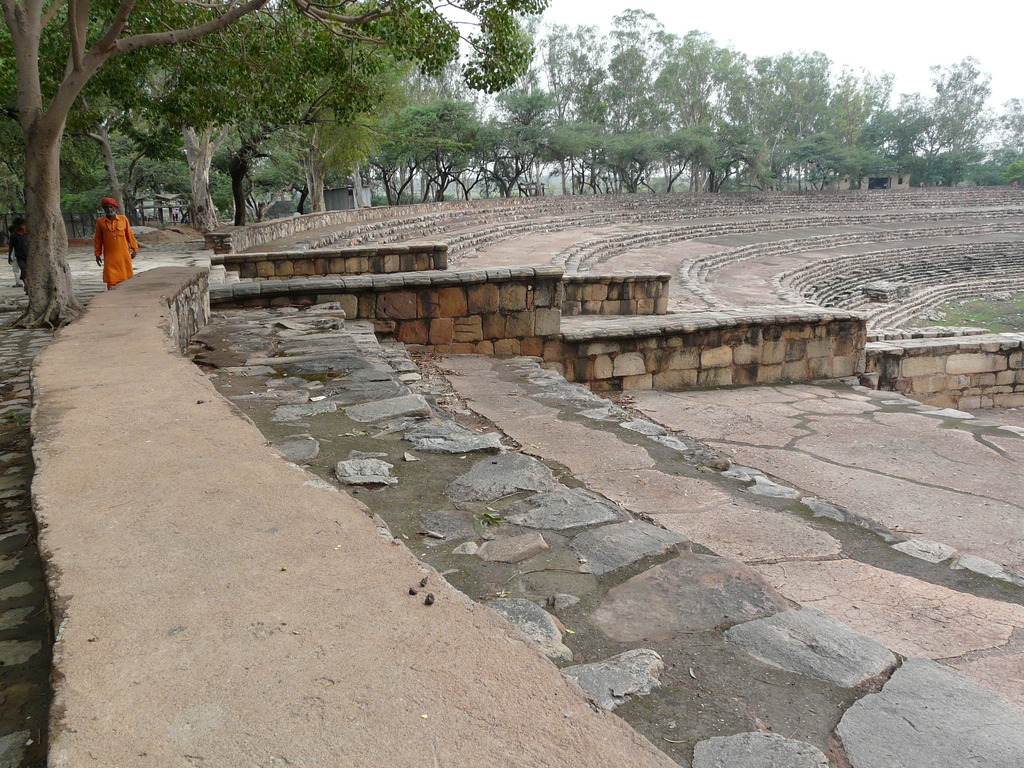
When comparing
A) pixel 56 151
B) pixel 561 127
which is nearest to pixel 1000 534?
pixel 56 151

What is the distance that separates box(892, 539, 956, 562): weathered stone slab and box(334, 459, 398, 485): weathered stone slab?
2073 millimetres

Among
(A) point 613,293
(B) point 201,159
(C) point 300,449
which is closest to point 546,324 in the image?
(A) point 613,293

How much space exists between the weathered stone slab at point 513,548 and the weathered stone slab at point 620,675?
0.57m

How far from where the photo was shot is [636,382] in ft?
24.2

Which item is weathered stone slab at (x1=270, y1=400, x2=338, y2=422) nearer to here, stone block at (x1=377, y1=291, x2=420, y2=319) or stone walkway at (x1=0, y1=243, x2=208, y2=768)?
stone walkway at (x1=0, y1=243, x2=208, y2=768)

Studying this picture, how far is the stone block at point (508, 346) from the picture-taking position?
7.13m

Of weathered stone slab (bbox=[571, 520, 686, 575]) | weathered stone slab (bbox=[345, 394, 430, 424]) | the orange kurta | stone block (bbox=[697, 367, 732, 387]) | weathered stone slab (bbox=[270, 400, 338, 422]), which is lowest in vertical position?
stone block (bbox=[697, 367, 732, 387])

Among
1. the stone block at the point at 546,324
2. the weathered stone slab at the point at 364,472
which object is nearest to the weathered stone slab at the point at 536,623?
the weathered stone slab at the point at 364,472

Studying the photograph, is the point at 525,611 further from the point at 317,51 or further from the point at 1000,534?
the point at 317,51

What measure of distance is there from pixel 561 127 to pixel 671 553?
136 feet

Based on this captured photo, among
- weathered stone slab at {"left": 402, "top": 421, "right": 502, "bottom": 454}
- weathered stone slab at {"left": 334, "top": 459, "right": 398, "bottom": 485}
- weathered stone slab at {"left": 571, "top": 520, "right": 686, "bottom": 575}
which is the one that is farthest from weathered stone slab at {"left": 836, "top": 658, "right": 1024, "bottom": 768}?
weathered stone slab at {"left": 402, "top": 421, "right": 502, "bottom": 454}

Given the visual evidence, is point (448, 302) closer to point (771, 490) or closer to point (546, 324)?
point (546, 324)

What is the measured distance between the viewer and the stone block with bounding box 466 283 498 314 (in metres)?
6.97

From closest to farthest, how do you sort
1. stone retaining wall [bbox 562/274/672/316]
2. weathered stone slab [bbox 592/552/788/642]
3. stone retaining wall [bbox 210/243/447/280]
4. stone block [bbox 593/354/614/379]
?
weathered stone slab [bbox 592/552/788/642]
stone block [bbox 593/354/614/379]
stone retaining wall [bbox 210/243/447/280]
stone retaining wall [bbox 562/274/672/316]
